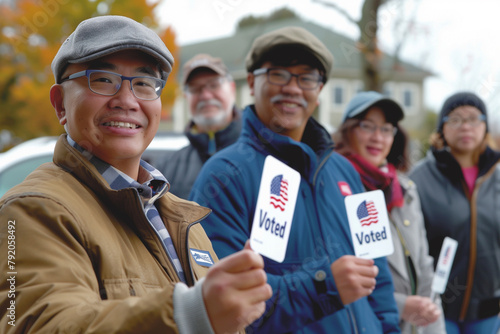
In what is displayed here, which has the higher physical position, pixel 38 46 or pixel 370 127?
pixel 38 46

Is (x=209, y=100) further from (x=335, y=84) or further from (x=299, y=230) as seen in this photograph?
(x=335, y=84)

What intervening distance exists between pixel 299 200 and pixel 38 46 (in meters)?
15.5

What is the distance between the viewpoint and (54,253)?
128 centimetres

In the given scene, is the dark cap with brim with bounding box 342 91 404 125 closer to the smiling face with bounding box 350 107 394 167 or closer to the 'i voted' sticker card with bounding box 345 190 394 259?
the smiling face with bounding box 350 107 394 167

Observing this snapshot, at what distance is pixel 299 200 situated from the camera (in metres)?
2.46

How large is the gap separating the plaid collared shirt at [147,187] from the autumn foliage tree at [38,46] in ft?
35.0

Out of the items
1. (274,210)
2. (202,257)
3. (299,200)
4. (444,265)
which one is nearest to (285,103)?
(299,200)

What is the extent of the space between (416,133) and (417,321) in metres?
29.5

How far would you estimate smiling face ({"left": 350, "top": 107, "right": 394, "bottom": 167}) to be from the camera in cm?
371

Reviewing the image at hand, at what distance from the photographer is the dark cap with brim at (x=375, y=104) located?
144 inches

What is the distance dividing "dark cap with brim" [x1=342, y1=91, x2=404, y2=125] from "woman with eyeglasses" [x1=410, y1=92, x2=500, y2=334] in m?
0.84

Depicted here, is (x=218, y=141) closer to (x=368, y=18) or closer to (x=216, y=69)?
(x=216, y=69)

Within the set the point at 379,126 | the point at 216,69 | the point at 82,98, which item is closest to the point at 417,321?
the point at 379,126

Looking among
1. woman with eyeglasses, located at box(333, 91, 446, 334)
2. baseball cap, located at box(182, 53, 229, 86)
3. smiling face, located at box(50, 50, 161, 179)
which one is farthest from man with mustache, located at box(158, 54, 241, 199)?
smiling face, located at box(50, 50, 161, 179)
